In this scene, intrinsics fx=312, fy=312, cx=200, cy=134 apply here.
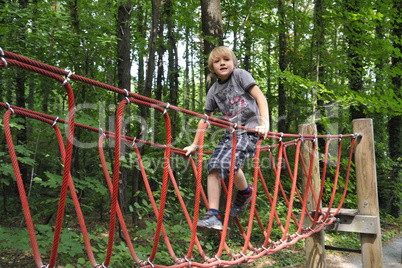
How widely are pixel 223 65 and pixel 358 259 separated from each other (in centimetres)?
455

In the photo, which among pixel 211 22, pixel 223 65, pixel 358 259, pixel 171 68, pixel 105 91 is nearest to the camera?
pixel 223 65

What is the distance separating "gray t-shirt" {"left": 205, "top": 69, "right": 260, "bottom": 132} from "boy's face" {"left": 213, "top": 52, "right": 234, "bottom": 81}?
5cm

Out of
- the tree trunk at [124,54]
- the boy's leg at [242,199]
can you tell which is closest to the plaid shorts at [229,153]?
the boy's leg at [242,199]

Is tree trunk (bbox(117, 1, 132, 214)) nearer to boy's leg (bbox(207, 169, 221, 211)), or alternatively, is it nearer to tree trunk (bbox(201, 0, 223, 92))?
tree trunk (bbox(201, 0, 223, 92))

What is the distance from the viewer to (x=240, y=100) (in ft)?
6.97

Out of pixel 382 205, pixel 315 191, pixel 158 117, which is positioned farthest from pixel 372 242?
pixel 382 205

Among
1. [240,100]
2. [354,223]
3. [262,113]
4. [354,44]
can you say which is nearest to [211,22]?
[240,100]

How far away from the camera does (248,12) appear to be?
5.57 m

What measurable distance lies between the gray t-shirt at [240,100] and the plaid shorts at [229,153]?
0.12m

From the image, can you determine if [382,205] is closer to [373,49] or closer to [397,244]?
[397,244]

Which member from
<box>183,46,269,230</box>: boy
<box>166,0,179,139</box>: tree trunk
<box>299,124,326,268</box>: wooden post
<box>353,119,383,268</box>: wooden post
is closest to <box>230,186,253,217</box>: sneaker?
<box>183,46,269,230</box>: boy

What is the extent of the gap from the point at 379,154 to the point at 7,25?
7729 mm

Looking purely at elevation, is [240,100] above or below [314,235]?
above

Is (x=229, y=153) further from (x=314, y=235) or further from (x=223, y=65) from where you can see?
(x=314, y=235)
